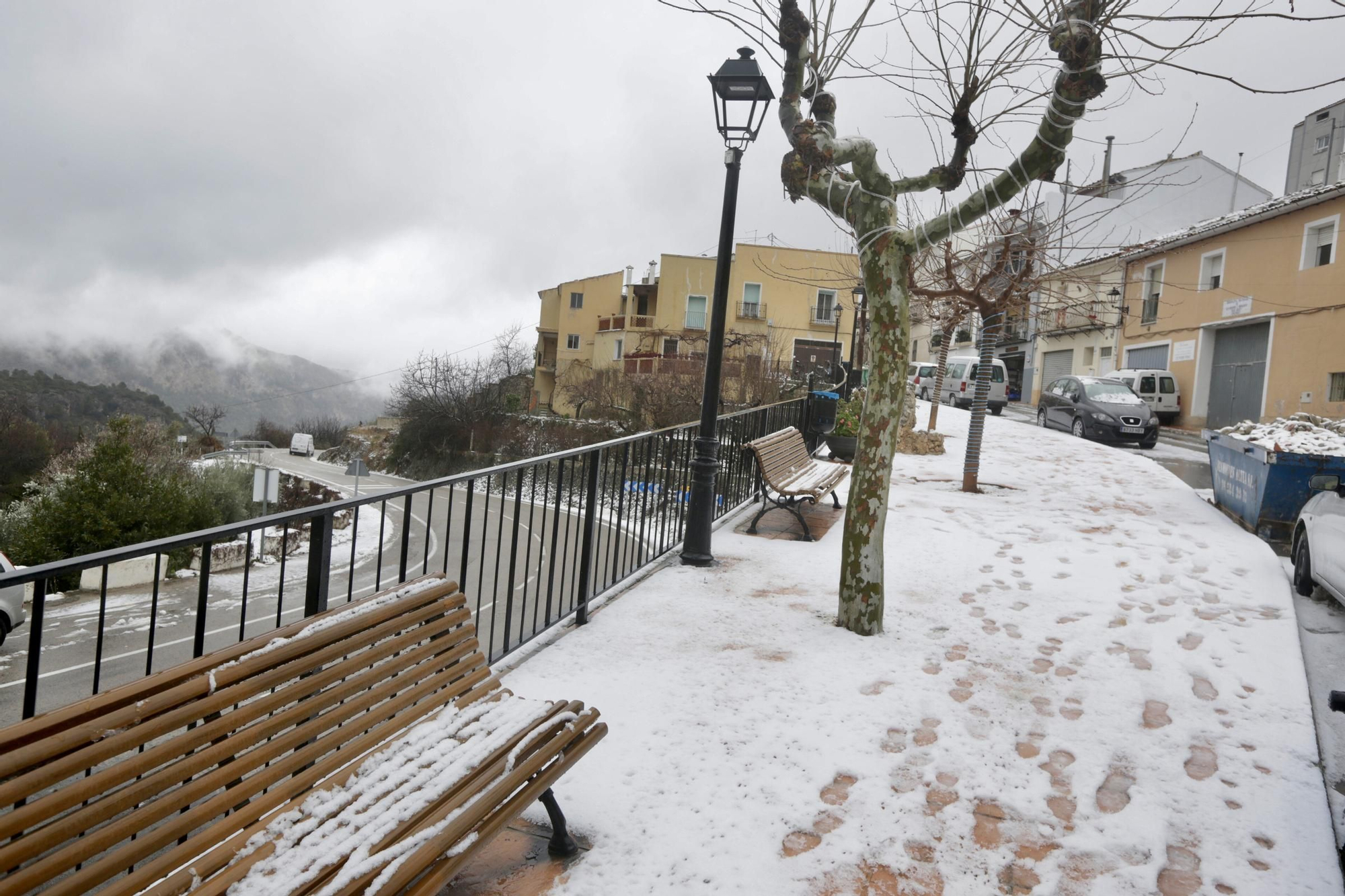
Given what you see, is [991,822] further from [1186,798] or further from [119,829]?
[119,829]

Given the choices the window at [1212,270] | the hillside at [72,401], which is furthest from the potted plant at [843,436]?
the hillside at [72,401]

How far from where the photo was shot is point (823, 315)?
145 ft

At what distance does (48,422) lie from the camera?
222ft

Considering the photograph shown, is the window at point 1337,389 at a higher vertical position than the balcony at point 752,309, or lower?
lower

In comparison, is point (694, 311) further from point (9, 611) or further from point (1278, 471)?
point (1278, 471)

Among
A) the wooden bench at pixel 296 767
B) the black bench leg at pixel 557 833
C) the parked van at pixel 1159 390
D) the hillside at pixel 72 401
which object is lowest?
the hillside at pixel 72 401

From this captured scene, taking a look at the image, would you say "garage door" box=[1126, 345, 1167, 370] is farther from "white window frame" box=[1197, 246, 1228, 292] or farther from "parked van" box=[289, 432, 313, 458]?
"parked van" box=[289, 432, 313, 458]

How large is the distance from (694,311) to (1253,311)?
2819 cm

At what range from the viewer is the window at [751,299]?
144ft

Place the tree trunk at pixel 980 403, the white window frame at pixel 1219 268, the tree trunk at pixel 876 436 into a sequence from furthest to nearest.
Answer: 1. the white window frame at pixel 1219 268
2. the tree trunk at pixel 980 403
3. the tree trunk at pixel 876 436

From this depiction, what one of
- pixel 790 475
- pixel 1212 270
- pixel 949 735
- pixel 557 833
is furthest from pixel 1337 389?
pixel 557 833

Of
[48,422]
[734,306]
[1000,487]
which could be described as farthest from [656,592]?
[48,422]

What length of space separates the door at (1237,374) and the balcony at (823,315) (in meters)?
21.9

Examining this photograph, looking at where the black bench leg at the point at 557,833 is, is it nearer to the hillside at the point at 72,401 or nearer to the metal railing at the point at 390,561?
the metal railing at the point at 390,561
